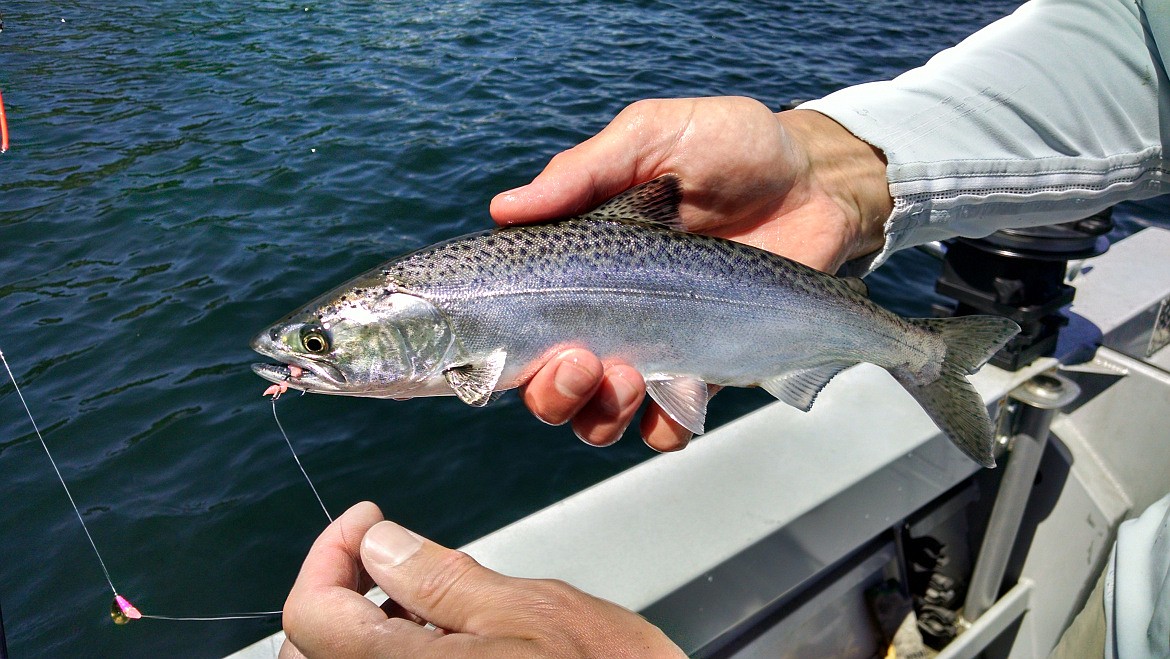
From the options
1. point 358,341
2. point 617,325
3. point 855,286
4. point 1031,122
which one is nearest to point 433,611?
point 358,341

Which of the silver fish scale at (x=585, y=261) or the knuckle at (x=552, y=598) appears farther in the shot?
the silver fish scale at (x=585, y=261)

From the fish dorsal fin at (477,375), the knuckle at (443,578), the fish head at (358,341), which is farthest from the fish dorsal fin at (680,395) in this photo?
the knuckle at (443,578)

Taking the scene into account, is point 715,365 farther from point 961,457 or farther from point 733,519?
point 961,457

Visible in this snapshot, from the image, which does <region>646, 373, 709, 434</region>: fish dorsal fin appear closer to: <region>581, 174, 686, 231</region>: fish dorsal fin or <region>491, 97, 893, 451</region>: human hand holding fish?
<region>491, 97, 893, 451</region>: human hand holding fish

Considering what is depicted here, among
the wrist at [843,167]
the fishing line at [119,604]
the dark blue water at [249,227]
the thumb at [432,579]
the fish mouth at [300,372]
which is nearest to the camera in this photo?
the thumb at [432,579]

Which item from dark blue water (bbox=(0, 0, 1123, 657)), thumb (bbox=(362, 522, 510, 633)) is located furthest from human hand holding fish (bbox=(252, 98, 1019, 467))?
dark blue water (bbox=(0, 0, 1123, 657))

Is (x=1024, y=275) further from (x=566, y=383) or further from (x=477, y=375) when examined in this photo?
(x=477, y=375)

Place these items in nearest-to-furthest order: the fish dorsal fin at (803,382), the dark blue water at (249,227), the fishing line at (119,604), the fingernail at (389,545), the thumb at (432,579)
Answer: the thumb at (432,579) → the fingernail at (389,545) → the fish dorsal fin at (803,382) → the fishing line at (119,604) → the dark blue water at (249,227)

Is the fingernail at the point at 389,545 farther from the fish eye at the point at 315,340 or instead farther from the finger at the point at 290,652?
the fish eye at the point at 315,340
